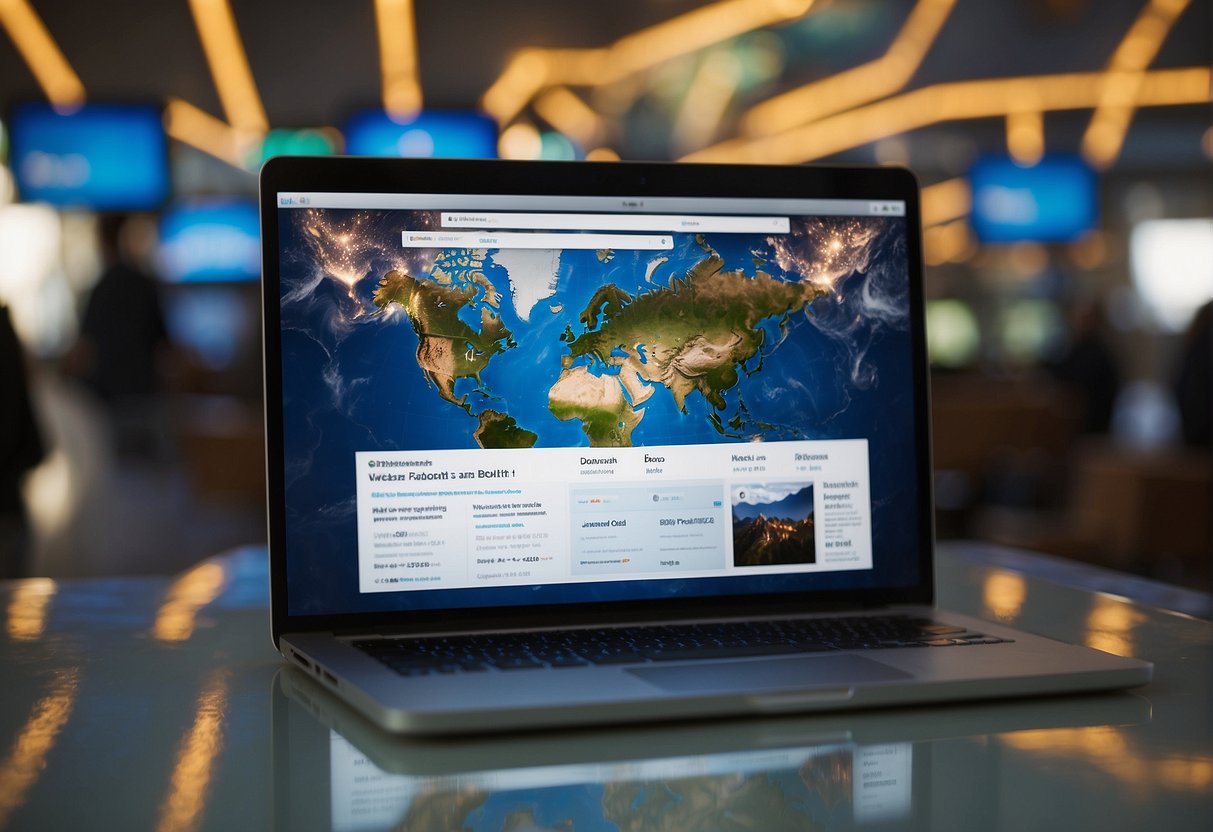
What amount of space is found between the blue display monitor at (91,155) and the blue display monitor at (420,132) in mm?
900

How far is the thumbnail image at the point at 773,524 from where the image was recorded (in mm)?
833

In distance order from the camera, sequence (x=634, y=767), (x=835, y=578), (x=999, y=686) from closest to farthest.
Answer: (x=634, y=767)
(x=999, y=686)
(x=835, y=578)

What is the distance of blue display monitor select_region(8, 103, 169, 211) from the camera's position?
527 centimetres

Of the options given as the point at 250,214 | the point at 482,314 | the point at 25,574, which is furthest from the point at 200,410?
the point at 482,314

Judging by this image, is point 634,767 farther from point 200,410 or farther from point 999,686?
point 200,410

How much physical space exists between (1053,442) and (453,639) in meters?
4.53

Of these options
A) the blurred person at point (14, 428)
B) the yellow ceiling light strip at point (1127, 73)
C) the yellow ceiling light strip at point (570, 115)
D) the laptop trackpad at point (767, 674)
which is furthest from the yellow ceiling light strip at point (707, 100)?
the laptop trackpad at point (767, 674)

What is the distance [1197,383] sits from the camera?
4410 millimetres

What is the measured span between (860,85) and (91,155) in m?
4.70

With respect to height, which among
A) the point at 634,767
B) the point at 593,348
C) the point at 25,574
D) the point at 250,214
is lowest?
the point at 25,574

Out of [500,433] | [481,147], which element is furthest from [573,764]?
[481,147]

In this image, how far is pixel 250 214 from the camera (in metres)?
9.22

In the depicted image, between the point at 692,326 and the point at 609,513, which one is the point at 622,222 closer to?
the point at 692,326

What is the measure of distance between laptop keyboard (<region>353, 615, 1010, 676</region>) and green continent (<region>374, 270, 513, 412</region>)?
0.17 metres
